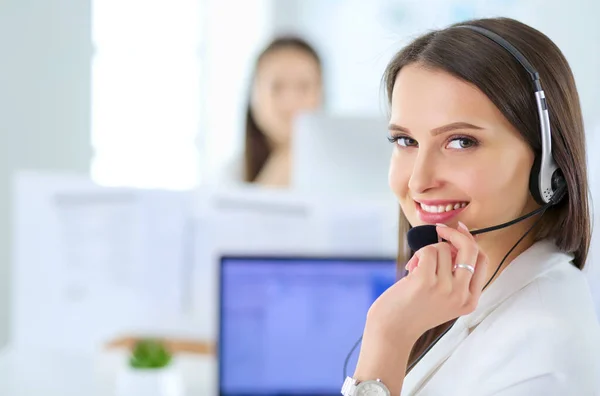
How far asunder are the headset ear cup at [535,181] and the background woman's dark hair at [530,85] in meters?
0.01

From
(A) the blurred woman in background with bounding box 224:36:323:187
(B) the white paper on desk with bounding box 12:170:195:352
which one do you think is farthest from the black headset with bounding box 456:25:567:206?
(A) the blurred woman in background with bounding box 224:36:323:187

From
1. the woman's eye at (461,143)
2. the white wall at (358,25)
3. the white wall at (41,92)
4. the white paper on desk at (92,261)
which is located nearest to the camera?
the woman's eye at (461,143)

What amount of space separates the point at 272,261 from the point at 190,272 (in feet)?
1.39

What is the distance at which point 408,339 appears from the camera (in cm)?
85

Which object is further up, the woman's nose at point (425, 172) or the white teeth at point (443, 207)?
the woman's nose at point (425, 172)

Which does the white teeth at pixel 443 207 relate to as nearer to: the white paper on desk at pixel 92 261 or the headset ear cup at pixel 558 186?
the headset ear cup at pixel 558 186

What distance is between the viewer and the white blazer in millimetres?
744

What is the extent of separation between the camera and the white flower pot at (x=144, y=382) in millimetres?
1597

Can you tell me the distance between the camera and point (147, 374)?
1610mm

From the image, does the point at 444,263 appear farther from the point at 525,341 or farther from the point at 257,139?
the point at 257,139

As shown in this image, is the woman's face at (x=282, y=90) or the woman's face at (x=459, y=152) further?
the woman's face at (x=282, y=90)

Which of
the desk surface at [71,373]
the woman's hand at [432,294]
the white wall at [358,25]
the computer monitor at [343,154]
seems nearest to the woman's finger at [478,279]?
the woman's hand at [432,294]

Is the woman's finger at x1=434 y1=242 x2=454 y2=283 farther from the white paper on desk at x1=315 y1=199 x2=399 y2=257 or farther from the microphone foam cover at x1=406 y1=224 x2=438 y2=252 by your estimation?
the white paper on desk at x1=315 y1=199 x2=399 y2=257

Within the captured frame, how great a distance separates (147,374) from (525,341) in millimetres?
1028
